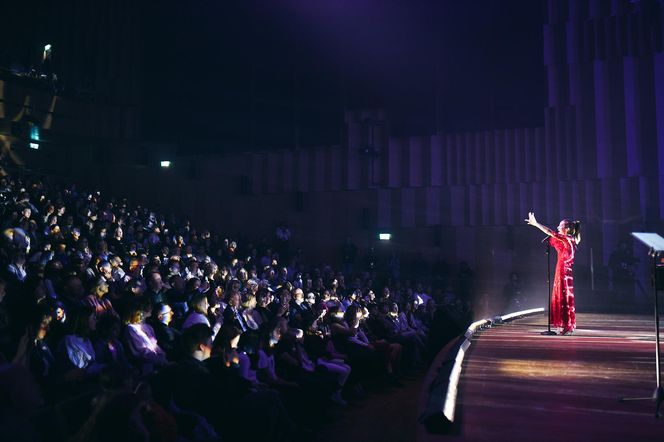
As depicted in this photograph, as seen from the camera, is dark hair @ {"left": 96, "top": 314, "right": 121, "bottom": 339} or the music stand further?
dark hair @ {"left": 96, "top": 314, "right": 121, "bottom": 339}

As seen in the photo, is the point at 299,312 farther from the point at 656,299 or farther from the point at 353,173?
the point at 353,173

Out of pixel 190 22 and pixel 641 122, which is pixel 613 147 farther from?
pixel 190 22

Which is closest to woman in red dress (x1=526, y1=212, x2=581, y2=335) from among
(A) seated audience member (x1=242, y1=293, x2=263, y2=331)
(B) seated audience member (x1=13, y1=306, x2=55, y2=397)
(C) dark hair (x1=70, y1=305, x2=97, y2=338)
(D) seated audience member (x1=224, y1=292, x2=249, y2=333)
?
(A) seated audience member (x1=242, y1=293, x2=263, y2=331)

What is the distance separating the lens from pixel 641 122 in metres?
13.0

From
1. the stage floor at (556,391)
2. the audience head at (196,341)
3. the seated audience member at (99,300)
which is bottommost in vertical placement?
the stage floor at (556,391)

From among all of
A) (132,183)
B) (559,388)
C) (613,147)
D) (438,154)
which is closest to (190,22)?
(132,183)

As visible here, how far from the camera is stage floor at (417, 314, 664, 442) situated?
2.92m

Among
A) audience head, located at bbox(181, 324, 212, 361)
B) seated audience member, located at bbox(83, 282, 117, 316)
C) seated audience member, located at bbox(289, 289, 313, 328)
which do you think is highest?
seated audience member, located at bbox(83, 282, 117, 316)

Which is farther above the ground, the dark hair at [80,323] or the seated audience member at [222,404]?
the dark hair at [80,323]

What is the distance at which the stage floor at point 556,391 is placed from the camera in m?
2.92

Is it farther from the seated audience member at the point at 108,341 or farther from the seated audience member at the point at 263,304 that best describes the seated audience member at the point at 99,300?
the seated audience member at the point at 263,304

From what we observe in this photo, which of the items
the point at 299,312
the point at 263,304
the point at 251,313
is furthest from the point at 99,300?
the point at 299,312

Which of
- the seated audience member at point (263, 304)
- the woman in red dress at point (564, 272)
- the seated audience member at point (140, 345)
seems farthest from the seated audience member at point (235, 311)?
the woman in red dress at point (564, 272)

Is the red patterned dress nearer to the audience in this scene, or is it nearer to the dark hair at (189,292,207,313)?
the audience
